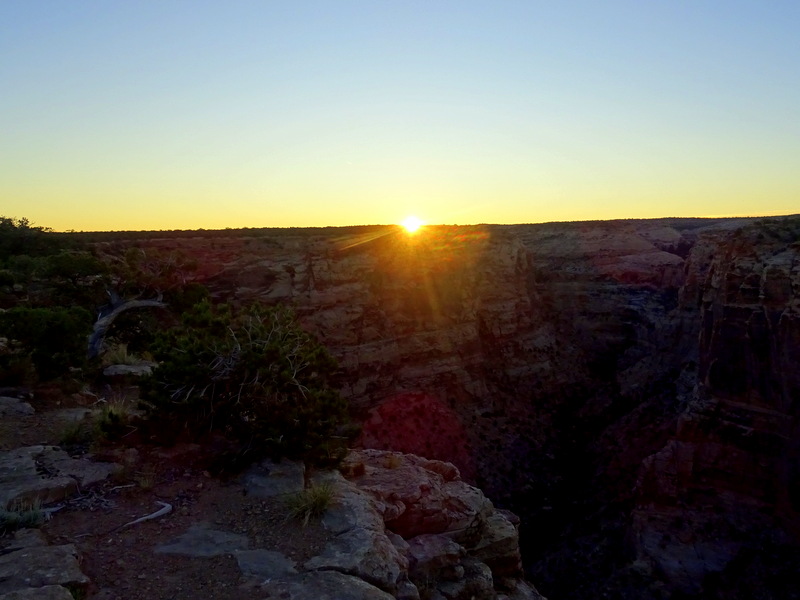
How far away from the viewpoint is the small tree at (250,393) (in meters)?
9.74

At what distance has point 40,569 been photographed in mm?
5984

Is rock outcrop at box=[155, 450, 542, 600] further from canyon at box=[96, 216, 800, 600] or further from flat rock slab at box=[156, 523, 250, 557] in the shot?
canyon at box=[96, 216, 800, 600]

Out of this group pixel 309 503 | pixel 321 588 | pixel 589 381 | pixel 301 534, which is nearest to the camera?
pixel 321 588

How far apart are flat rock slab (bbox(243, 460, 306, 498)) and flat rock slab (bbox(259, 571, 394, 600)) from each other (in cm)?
209

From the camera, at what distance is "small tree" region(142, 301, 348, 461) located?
9.74 meters

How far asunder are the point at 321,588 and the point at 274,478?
2.88 meters

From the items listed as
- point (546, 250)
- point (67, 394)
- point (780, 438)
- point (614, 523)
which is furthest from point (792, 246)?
point (546, 250)

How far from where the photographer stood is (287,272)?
27.7 meters

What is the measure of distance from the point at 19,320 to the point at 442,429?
1842cm

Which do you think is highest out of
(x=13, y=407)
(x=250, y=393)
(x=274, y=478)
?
(x=250, y=393)

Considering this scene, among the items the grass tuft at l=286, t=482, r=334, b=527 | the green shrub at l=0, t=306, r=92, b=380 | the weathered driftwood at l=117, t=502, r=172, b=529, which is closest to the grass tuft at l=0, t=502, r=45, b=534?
the weathered driftwood at l=117, t=502, r=172, b=529

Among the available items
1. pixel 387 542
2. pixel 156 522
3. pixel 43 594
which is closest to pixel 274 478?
pixel 156 522

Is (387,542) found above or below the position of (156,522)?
below

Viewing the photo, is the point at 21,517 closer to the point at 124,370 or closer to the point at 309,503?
the point at 309,503
